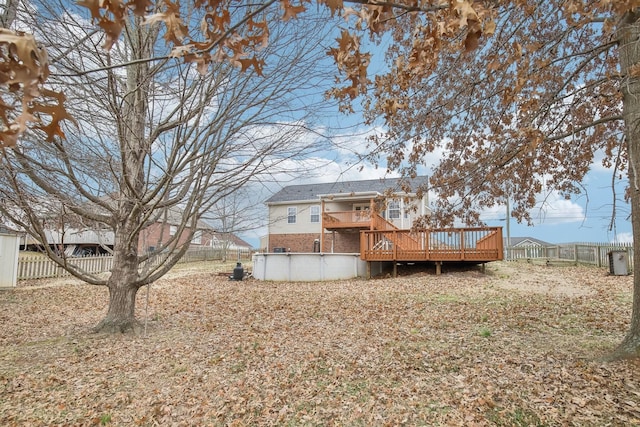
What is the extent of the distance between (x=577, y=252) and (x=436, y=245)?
9130mm

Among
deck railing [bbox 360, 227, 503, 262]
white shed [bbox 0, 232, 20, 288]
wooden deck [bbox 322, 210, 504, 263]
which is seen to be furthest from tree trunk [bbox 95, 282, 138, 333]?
white shed [bbox 0, 232, 20, 288]

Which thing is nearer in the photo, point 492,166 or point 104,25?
point 104,25

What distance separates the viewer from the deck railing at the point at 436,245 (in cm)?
1268

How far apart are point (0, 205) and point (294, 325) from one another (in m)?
4.62

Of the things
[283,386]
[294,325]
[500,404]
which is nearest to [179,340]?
[294,325]

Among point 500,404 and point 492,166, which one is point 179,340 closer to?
point 500,404

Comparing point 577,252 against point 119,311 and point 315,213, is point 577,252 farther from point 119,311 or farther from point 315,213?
point 119,311

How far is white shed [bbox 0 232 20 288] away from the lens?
12547 mm

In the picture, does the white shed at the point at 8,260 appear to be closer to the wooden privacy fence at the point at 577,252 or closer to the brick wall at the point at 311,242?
the brick wall at the point at 311,242

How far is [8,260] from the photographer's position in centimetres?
1273

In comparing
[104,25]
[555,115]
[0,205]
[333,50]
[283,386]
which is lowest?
[283,386]

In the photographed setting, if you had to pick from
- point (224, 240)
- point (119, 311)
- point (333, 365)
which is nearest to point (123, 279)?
point (119, 311)

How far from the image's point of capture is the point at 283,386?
Result: 13.0 ft

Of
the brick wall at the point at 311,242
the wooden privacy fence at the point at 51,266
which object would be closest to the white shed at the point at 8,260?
the wooden privacy fence at the point at 51,266
